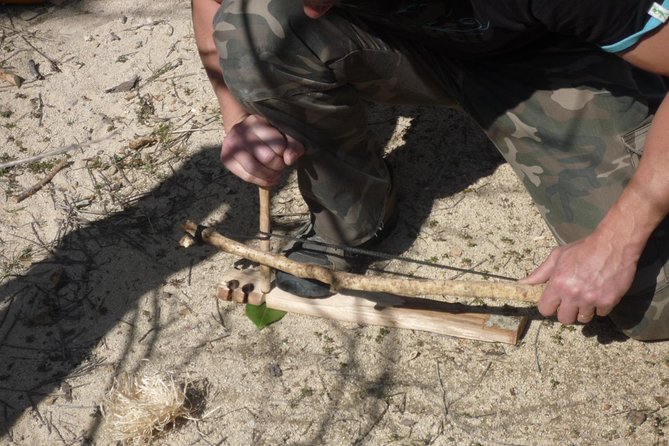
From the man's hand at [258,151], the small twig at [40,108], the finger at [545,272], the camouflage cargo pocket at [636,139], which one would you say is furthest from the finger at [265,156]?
the small twig at [40,108]

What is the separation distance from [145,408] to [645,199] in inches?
62.6

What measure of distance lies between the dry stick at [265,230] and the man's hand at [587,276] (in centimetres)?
91

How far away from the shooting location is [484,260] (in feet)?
10.2

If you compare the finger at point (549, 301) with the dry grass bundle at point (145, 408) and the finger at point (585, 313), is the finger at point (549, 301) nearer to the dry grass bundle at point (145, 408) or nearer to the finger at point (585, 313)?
the finger at point (585, 313)

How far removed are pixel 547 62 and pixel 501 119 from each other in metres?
0.23

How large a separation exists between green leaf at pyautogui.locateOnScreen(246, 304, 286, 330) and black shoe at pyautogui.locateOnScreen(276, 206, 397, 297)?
0.09 metres

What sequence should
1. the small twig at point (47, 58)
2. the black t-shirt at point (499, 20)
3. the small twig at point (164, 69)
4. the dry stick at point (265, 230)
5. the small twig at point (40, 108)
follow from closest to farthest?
the black t-shirt at point (499, 20), the dry stick at point (265, 230), the small twig at point (40, 108), the small twig at point (164, 69), the small twig at point (47, 58)

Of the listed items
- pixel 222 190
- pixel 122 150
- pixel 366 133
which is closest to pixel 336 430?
pixel 366 133

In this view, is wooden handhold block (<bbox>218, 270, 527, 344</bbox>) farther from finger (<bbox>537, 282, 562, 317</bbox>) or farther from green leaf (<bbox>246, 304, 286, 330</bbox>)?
finger (<bbox>537, 282, 562, 317</bbox>)

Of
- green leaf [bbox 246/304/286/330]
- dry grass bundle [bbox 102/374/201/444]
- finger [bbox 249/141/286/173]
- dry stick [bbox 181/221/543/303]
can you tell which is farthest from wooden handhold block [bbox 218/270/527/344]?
finger [bbox 249/141/286/173]

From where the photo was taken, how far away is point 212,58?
2.99 metres

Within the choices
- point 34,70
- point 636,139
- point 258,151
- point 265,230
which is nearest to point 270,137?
point 258,151

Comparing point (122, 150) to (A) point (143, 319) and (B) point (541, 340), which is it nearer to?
(A) point (143, 319)

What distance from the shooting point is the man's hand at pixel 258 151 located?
8.73ft
